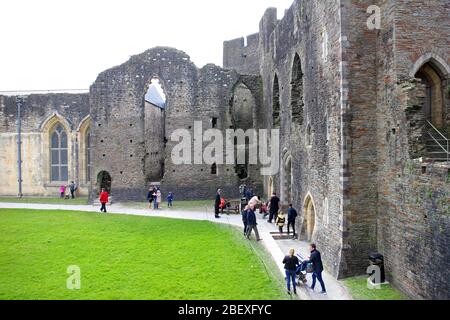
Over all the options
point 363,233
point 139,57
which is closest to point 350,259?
point 363,233

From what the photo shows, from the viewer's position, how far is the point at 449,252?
8.75 meters

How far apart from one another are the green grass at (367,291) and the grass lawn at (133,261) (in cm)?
184

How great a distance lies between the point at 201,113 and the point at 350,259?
1626 centimetres

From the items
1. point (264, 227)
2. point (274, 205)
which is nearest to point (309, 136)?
point (274, 205)

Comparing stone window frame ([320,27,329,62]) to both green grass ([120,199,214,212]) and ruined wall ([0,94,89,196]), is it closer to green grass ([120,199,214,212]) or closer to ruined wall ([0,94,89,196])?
green grass ([120,199,214,212])

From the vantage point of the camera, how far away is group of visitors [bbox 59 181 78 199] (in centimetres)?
2873

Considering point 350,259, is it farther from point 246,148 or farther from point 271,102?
point 246,148

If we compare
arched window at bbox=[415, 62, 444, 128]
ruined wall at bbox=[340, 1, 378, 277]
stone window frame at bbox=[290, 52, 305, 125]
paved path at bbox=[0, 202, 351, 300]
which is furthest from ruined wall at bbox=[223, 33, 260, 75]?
arched window at bbox=[415, 62, 444, 128]

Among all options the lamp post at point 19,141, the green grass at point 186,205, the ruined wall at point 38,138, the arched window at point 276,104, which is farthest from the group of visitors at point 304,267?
the lamp post at point 19,141

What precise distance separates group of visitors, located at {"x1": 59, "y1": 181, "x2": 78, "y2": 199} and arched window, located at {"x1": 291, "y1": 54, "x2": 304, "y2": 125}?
16.8 meters

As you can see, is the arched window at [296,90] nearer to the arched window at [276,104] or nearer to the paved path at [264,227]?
the arched window at [276,104]

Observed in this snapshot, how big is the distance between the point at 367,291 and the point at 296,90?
1010 centimetres

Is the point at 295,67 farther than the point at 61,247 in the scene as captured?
Yes

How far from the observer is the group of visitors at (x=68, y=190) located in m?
28.7
